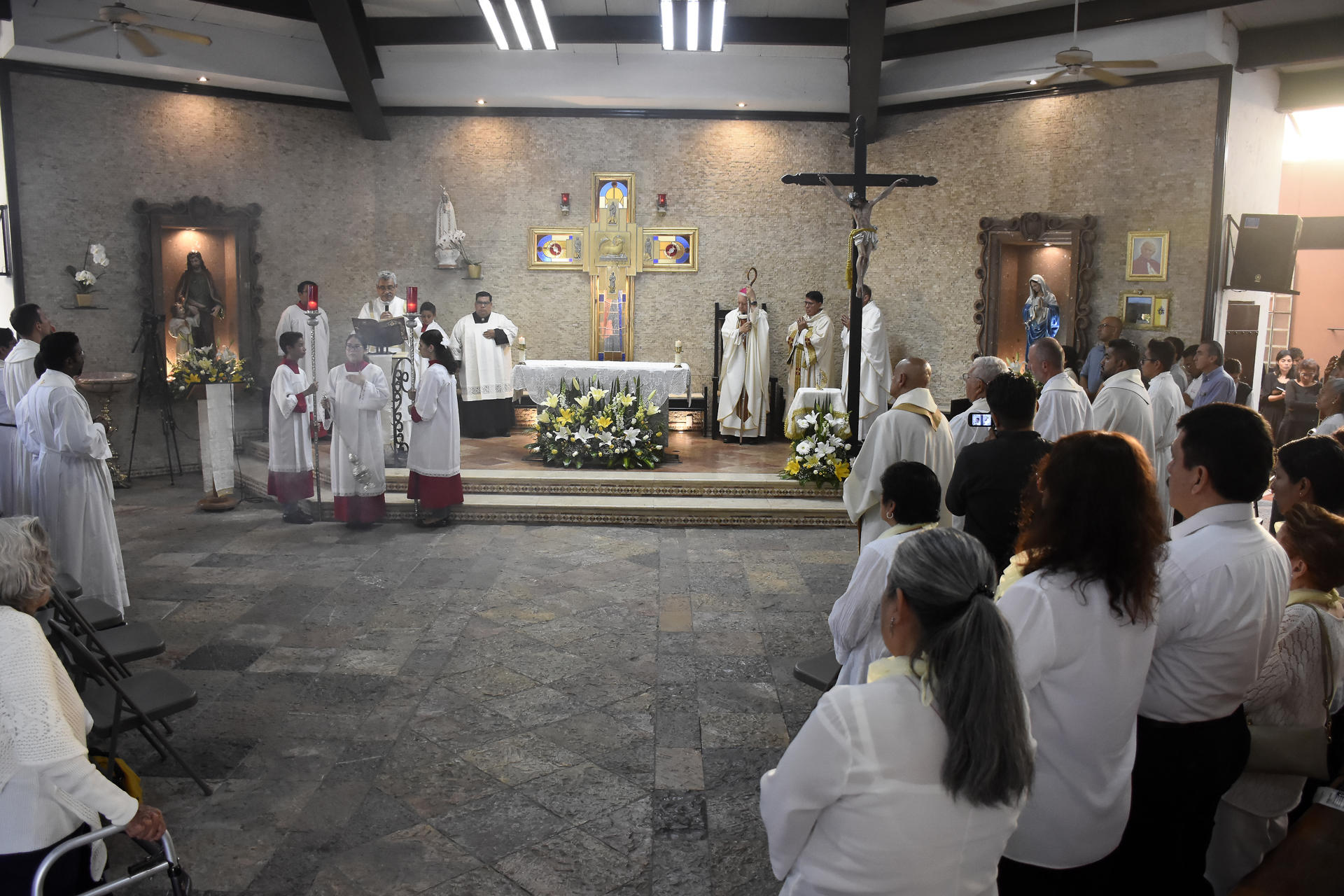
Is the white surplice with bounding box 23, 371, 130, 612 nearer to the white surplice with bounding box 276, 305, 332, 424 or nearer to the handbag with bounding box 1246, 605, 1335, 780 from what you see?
the white surplice with bounding box 276, 305, 332, 424

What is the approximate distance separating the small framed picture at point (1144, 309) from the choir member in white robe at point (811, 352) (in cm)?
330

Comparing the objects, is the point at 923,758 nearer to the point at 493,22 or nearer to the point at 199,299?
the point at 493,22

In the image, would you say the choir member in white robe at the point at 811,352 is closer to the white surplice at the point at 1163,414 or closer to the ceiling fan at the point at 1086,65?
the ceiling fan at the point at 1086,65

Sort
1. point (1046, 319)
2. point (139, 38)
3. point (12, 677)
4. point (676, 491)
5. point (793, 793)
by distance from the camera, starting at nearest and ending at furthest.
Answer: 1. point (793, 793)
2. point (12, 677)
3. point (139, 38)
4. point (676, 491)
5. point (1046, 319)

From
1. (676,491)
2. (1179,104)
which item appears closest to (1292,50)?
(1179,104)

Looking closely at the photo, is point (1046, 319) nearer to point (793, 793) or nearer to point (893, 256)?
point (893, 256)

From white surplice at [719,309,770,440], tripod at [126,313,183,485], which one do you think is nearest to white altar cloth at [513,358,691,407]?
white surplice at [719,309,770,440]

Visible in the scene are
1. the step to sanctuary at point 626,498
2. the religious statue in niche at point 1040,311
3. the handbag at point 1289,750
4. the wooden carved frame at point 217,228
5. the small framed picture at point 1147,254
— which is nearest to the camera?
the handbag at point 1289,750

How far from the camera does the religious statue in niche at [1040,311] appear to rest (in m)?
10.7

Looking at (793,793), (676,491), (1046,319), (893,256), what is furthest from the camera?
(893,256)

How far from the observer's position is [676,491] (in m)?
9.27

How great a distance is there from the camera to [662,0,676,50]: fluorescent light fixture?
30.3 feet

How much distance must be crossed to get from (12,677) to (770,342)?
1112 centimetres

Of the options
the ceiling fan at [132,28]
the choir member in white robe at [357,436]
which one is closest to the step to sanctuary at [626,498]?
the choir member in white robe at [357,436]
